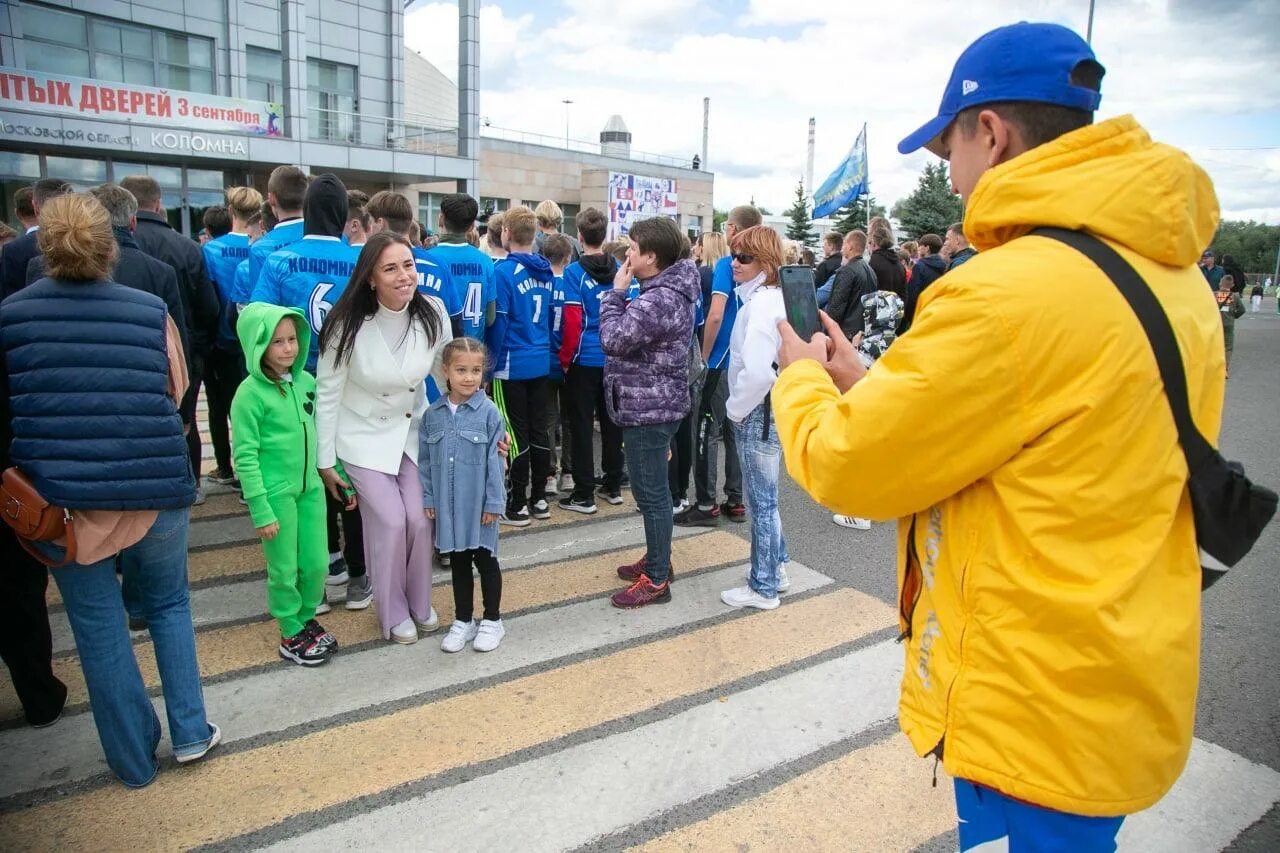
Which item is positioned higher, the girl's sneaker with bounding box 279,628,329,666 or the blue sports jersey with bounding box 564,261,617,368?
the blue sports jersey with bounding box 564,261,617,368

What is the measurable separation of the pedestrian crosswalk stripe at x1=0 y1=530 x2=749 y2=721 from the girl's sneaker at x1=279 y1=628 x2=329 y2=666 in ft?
0.31

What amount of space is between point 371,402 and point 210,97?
72.0 ft

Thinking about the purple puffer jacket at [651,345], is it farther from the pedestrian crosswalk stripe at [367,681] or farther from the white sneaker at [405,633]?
the white sneaker at [405,633]

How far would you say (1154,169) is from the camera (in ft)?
4.64

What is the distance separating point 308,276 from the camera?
4723 mm

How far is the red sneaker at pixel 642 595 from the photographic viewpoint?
192 inches

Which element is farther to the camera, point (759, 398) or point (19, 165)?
point (19, 165)

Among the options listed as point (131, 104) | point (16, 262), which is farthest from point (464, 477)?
point (131, 104)

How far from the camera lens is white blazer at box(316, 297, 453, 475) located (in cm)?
417

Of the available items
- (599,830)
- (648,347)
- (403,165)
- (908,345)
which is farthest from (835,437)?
(403,165)

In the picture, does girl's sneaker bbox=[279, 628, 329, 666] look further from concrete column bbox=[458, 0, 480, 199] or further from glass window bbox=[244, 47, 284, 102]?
glass window bbox=[244, 47, 284, 102]

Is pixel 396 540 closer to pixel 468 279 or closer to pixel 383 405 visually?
pixel 383 405

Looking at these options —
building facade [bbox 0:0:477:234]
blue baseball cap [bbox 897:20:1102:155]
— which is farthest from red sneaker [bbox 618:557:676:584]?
building facade [bbox 0:0:477:234]

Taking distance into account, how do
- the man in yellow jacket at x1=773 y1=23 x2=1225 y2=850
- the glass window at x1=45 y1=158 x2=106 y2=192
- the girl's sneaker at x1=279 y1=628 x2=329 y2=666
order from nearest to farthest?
the man in yellow jacket at x1=773 y1=23 x2=1225 y2=850, the girl's sneaker at x1=279 y1=628 x2=329 y2=666, the glass window at x1=45 y1=158 x2=106 y2=192
